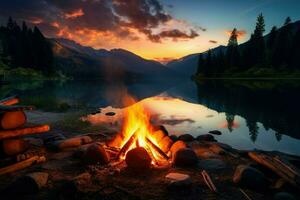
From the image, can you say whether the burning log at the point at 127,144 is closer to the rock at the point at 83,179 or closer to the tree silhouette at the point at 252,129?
the rock at the point at 83,179

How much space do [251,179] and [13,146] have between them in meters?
8.91

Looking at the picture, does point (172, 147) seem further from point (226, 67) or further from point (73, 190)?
point (226, 67)

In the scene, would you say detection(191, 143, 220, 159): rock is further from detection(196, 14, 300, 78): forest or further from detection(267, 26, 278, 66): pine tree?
detection(267, 26, 278, 66): pine tree

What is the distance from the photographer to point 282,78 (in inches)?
4550

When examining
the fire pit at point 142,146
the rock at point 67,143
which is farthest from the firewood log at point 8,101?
the fire pit at point 142,146

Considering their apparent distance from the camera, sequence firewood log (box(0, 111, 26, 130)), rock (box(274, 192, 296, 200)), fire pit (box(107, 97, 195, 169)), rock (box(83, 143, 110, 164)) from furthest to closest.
Answer: rock (box(83, 143, 110, 164)) → fire pit (box(107, 97, 195, 169)) → firewood log (box(0, 111, 26, 130)) → rock (box(274, 192, 296, 200))

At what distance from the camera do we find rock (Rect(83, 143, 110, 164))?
10562 millimetres

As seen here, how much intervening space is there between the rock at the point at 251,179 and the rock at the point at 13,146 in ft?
27.2

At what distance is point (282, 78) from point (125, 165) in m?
123

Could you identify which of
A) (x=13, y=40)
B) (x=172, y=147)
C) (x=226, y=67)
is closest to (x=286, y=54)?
(x=226, y=67)

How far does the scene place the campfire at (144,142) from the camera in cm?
1137

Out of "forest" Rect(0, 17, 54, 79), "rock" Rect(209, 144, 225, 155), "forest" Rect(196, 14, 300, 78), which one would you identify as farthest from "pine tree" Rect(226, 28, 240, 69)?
"rock" Rect(209, 144, 225, 155)

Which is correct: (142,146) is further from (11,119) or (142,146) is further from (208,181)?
(11,119)

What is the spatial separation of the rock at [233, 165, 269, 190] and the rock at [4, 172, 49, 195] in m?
6.90
